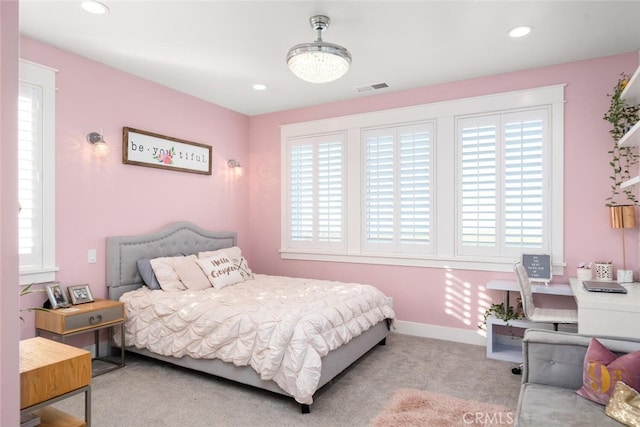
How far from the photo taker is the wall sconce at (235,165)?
5156 millimetres

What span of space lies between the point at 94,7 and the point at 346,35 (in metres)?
1.80

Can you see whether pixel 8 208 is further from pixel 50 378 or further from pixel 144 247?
pixel 144 247

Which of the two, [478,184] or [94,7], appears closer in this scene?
[94,7]

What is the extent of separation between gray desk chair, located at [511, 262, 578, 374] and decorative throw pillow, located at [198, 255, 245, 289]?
8.94 feet

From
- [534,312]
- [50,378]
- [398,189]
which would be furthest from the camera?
[398,189]

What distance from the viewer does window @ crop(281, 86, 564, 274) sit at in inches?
148

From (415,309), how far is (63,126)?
12.8 feet

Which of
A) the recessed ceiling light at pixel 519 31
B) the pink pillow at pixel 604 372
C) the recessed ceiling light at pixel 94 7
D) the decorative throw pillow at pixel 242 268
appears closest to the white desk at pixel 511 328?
the pink pillow at pixel 604 372

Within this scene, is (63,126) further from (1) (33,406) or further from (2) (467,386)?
(2) (467,386)

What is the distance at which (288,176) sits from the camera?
17.1 ft

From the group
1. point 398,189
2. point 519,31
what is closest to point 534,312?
point 398,189

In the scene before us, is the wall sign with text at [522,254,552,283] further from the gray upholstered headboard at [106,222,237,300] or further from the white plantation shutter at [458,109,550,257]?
the gray upholstered headboard at [106,222,237,300]

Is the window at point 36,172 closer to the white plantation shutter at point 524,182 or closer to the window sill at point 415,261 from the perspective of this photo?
the window sill at point 415,261

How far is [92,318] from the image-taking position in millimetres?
3170
